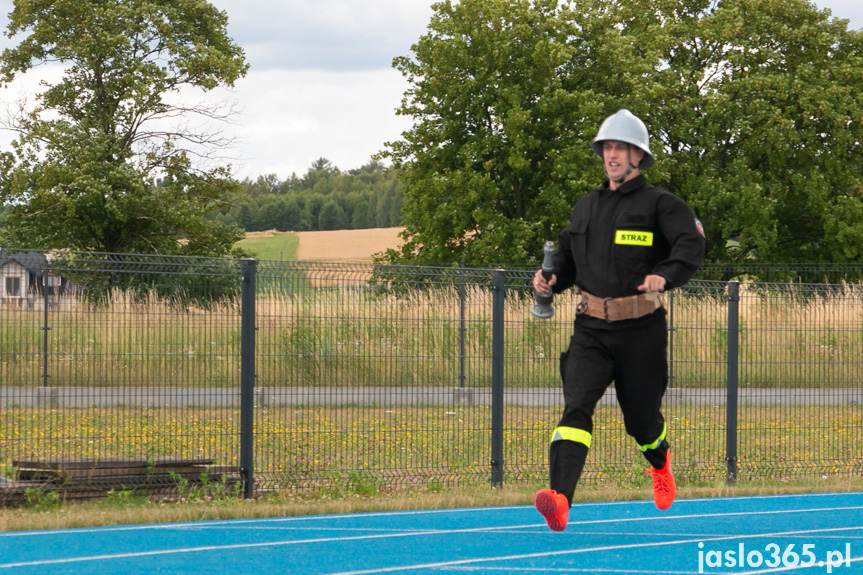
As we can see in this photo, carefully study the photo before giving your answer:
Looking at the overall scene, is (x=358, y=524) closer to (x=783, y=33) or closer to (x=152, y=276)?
(x=152, y=276)

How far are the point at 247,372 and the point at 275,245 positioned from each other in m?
72.7

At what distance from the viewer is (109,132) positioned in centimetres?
4006

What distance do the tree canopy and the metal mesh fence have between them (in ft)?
93.3

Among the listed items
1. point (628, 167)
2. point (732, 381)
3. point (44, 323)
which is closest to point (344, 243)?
point (732, 381)

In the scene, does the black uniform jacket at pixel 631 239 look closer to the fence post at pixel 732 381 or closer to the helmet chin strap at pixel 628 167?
the helmet chin strap at pixel 628 167

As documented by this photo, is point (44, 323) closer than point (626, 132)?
No

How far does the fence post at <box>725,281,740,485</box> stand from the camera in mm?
11062

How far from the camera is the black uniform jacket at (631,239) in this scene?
21.4 feet

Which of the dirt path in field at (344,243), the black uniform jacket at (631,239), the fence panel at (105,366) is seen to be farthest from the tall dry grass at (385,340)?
the dirt path in field at (344,243)

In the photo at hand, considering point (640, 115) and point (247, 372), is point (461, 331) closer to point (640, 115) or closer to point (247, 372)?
point (247, 372)

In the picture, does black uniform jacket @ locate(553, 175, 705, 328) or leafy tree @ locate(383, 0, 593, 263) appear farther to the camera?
leafy tree @ locate(383, 0, 593, 263)

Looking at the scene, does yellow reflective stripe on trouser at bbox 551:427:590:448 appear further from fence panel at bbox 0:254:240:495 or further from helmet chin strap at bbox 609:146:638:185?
fence panel at bbox 0:254:240:495

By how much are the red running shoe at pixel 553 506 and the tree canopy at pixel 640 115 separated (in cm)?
3357

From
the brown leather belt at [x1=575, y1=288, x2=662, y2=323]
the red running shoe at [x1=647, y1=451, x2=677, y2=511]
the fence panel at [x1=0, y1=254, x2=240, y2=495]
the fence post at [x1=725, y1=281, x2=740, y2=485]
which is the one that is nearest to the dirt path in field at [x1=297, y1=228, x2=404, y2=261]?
the fence post at [x1=725, y1=281, x2=740, y2=485]
